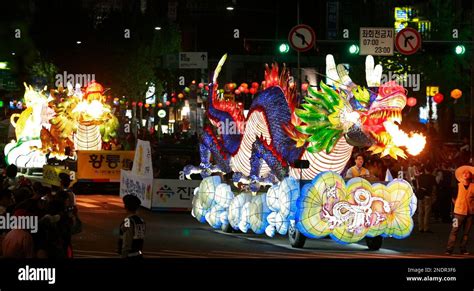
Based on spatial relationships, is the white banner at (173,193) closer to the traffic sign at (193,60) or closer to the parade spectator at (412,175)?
the parade spectator at (412,175)

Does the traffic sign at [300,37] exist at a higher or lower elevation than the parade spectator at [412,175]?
higher

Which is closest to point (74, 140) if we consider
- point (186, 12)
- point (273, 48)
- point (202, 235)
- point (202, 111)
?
point (273, 48)

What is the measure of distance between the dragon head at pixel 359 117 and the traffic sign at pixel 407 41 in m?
8.42

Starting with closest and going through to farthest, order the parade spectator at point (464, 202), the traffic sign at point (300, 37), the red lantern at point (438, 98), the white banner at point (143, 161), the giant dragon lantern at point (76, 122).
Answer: the parade spectator at point (464, 202)
the traffic sign at point (300, 37)
the white banner at point (143, 161)
the red lantern at point (438, 98)
the giant dragon lantern at point (76, 122)

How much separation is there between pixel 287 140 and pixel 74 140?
49.1ft

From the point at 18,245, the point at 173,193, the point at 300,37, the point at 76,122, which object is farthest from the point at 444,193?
the point at 18,245

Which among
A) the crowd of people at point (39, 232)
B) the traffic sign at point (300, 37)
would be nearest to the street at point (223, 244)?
the crowd of people at point (39, 232)

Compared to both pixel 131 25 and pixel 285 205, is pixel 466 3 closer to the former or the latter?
pixel 131 25

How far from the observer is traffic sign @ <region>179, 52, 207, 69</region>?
144 feet

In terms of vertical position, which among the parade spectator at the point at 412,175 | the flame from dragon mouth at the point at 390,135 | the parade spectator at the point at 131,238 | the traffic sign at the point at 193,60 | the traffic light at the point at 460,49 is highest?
the traffic sign at the point at 193,60

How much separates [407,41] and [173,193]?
7.48m

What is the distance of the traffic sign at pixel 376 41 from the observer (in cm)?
2925

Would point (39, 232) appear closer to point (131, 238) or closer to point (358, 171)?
point (131, 238)

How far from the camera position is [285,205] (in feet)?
65.5
